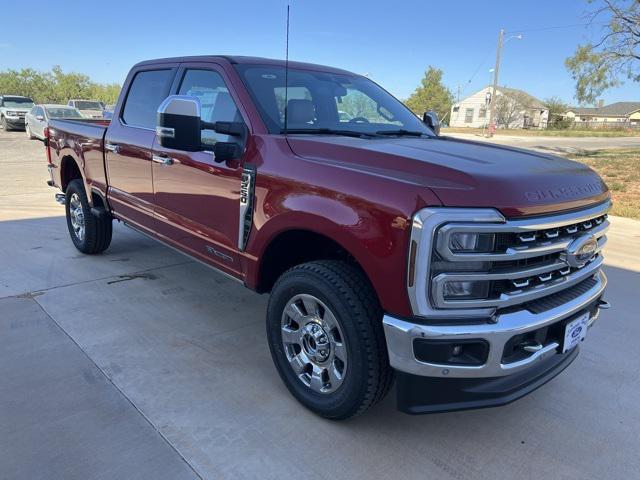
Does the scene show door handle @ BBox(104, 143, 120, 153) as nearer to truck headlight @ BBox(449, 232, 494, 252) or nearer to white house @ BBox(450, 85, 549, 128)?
truck headlight @ BBox(449, 232, 494, 252)

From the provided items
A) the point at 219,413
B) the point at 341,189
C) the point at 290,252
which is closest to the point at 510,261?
the point at 341,189

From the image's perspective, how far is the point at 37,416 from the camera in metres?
2.63

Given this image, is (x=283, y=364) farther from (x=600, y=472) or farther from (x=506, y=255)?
(x=600, y=472)

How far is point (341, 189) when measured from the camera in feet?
7.90

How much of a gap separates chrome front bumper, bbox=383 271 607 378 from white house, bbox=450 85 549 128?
64270mm

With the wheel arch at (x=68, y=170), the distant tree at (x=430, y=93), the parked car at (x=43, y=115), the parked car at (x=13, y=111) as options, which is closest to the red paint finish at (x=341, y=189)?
the wheel arch at (x=68, y=170)

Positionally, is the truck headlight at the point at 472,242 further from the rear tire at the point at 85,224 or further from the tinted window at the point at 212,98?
the rear tire at the point at 85,224

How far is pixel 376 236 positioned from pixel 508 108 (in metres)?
67.5

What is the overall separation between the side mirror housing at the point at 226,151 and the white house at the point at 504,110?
209ft

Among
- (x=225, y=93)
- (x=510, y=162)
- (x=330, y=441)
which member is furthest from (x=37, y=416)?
(x=510, y=162)

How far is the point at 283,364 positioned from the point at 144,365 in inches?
37.4

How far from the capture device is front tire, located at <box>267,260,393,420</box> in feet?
7.72

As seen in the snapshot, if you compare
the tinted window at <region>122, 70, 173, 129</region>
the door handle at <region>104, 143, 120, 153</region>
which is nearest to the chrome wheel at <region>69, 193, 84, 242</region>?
the door handle at <region>104, 143, 120, 153</region>

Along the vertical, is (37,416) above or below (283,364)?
below
